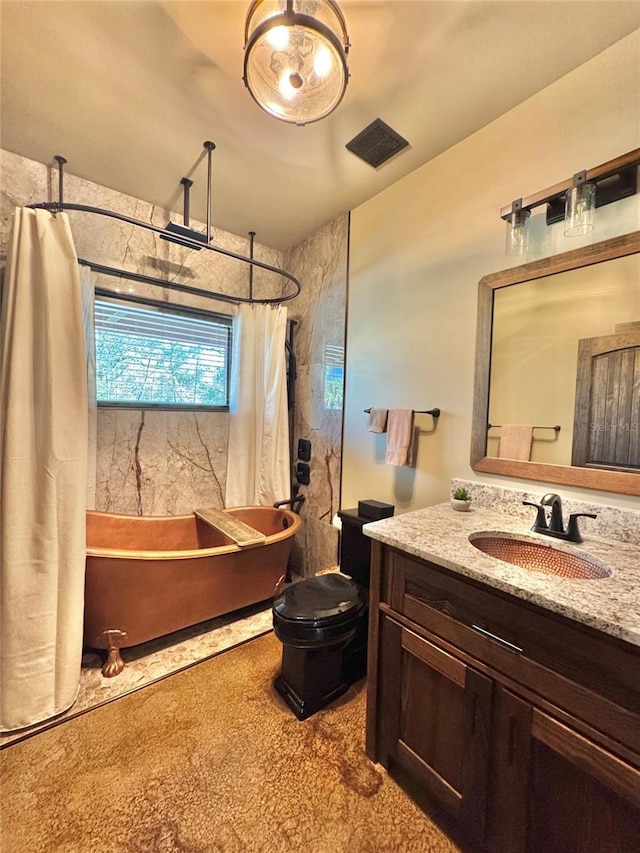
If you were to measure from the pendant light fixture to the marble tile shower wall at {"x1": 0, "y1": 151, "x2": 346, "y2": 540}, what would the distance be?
1.23 metres

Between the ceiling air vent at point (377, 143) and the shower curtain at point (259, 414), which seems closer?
the ceiling air vent at point (377, 143)

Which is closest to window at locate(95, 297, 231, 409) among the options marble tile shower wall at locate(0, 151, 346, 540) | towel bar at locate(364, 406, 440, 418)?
marble tile shower wall at locate(0, 151, 346, 540)

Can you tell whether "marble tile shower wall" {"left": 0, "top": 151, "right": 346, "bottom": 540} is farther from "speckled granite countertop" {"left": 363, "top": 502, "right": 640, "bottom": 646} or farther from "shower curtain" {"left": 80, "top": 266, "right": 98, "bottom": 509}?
"speckled granite countertop" {"left": 363, "top": 502, "right": 640, "bottom": 646}

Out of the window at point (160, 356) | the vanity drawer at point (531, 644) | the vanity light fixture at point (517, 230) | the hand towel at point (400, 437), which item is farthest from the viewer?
the window at point (160, 356)

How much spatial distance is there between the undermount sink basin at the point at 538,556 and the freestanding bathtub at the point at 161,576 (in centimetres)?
123

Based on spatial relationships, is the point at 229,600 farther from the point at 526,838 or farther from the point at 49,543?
the point at 526,838

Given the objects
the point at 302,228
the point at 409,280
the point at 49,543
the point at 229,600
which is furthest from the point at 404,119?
the point at 229,600

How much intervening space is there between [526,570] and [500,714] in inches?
15.2

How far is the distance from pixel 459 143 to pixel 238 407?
2.07m

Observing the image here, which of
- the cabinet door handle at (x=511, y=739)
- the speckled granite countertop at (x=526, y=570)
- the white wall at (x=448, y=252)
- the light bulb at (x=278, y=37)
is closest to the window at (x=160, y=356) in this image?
the white wall at (x=448, y=252)

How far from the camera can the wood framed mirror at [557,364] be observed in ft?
3.91

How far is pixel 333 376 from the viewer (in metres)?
2.48

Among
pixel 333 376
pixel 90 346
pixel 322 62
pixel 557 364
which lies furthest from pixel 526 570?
pixel 90 346

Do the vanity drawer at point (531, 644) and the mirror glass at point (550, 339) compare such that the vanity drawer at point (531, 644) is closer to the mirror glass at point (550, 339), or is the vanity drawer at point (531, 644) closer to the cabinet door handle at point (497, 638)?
the cabinet door handle at point (497, 638)
